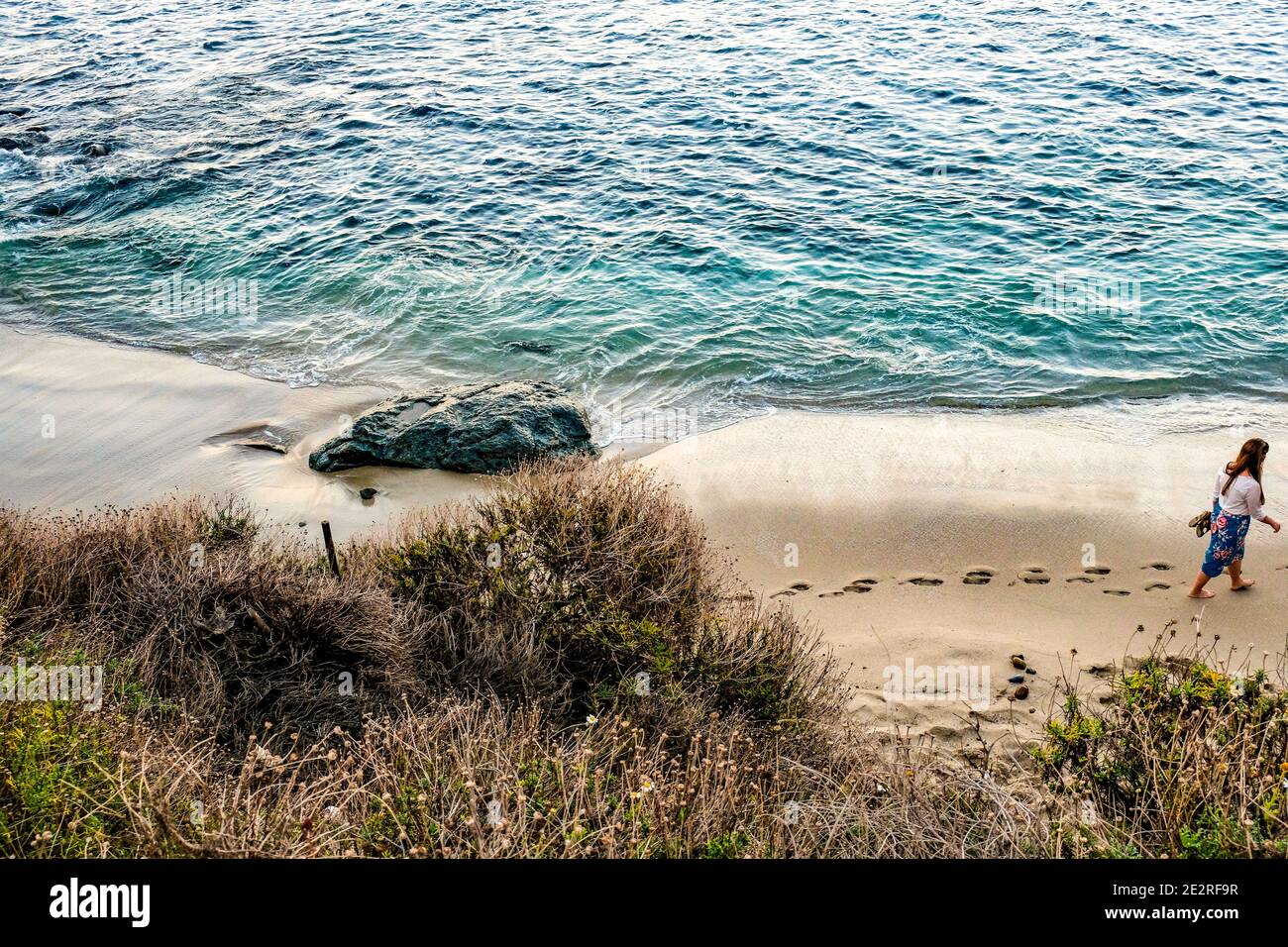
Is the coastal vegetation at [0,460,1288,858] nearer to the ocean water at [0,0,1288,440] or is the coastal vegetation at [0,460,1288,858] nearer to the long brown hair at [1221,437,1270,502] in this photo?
the long brown hair at [1221,437,1270,502]

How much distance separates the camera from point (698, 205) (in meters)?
20.2

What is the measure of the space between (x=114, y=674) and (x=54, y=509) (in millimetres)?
5344

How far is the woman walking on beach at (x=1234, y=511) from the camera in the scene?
30.0ft

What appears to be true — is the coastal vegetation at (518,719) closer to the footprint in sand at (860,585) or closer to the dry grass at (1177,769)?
the dry grass at (1177,769)

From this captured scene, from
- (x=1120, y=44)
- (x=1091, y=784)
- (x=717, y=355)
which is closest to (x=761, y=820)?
(x=1091, y=784)

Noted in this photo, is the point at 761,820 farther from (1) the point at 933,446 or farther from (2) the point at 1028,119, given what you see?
(2) the point at 1028,119

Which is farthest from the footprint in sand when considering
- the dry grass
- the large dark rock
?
the large dark rock

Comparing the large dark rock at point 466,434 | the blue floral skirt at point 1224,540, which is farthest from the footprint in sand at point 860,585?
the large dark rock at point 466,434

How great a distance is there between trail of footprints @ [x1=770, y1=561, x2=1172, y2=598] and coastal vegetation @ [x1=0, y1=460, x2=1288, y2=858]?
923 millimetres

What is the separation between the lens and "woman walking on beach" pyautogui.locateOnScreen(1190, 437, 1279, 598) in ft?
30.0

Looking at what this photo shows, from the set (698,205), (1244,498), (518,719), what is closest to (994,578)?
(1244,498)

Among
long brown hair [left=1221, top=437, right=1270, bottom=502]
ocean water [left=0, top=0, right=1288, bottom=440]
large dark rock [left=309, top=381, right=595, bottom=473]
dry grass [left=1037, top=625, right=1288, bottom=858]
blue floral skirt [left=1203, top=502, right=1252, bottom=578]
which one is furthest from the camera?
ocean water [left=0, top=0, right=1288, bottom=440]

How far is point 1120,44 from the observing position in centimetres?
2823

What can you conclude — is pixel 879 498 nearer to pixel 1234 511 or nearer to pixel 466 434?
pixel 1234 511
